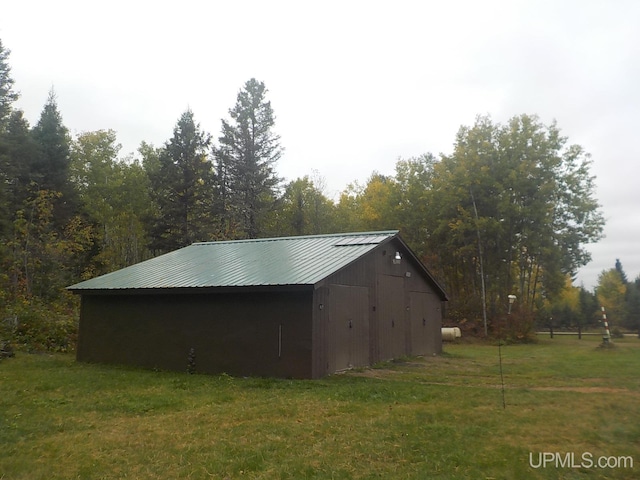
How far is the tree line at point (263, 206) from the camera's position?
1044 inches

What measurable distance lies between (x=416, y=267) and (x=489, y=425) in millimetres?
10691

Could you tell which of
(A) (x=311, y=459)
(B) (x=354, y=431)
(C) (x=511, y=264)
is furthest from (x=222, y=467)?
(C) (x=511, y=264)

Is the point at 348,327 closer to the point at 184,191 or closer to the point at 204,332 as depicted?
the point at 204,332

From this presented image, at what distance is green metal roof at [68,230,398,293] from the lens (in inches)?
471

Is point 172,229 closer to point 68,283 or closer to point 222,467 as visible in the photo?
point 68,283

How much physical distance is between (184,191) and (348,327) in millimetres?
21658

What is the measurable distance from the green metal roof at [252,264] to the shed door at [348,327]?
91cm

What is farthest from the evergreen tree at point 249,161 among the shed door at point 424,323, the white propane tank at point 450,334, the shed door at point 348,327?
the shed door at point 348,327

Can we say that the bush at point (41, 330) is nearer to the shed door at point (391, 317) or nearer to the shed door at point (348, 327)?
the shed door at point (348, 327)

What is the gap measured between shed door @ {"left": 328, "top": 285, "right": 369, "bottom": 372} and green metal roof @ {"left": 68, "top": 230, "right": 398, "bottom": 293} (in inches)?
35.9

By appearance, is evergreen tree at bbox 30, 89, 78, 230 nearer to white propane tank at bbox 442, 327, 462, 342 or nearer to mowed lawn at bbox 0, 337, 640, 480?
mowed lawn at bbox 0, 337, 640, 480

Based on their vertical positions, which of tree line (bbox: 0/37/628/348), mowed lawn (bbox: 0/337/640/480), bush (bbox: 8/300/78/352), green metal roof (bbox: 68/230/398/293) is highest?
tree line (bbox: 0/37/628/348)

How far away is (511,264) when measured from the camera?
1223 inches

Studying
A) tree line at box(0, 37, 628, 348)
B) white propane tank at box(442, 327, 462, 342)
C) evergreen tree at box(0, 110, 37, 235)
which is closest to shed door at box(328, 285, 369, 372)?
white propane tank at box(442, 327, 462, 342)
